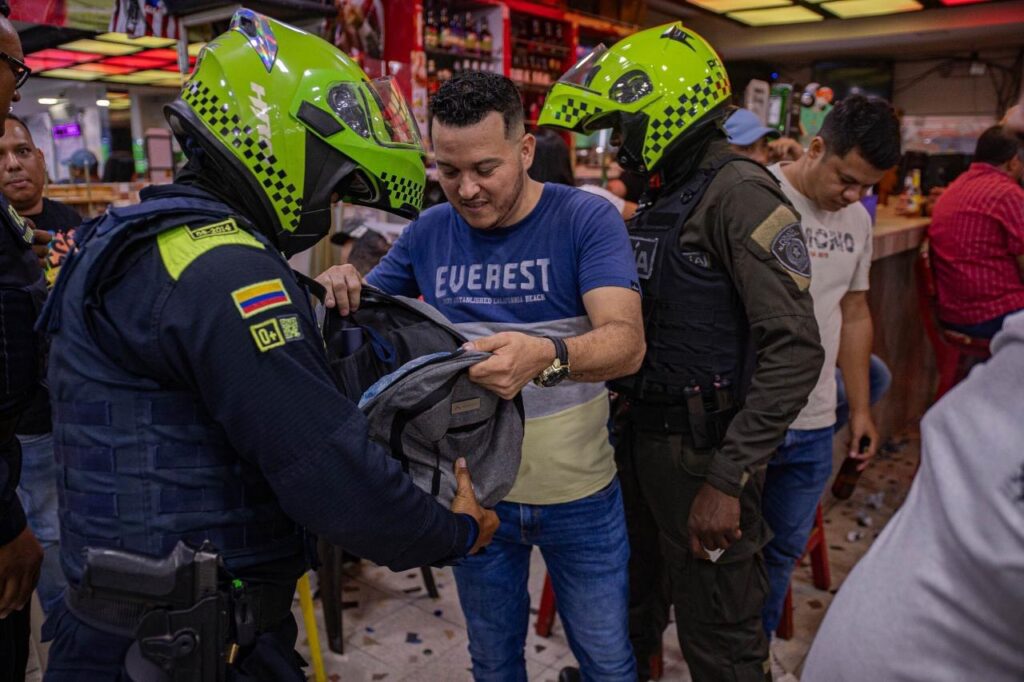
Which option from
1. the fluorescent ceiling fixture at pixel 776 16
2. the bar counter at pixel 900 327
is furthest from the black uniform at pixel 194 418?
the fluorescent ceiling fixture at pixel 776 16

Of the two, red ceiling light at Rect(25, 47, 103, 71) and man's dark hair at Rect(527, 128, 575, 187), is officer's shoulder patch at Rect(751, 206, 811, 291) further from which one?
red ceiling light at Rect(25, 47, 103, 71)

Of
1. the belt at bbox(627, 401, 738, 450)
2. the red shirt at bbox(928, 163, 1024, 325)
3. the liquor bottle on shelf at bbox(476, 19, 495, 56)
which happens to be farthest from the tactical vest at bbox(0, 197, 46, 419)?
the liquor bottle on shelf at bbox(476, 19, 495, 56)

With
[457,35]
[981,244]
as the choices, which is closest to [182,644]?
[981,244]

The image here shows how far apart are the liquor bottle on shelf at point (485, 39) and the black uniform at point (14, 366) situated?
4816mm

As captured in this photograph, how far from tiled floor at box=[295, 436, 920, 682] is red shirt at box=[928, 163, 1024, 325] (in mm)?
1159

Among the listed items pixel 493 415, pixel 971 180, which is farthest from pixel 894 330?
pixel 493 415

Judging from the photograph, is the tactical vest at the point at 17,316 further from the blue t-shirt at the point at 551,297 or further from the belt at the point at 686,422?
the belt at the point at 686,422

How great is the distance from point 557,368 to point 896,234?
3.02 m

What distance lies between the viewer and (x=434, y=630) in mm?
2879

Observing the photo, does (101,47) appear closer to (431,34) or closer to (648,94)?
(431,34)

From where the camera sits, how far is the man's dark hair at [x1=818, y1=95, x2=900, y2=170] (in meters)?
2.16

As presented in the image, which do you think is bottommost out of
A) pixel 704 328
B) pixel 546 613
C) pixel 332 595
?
pixel 546 613

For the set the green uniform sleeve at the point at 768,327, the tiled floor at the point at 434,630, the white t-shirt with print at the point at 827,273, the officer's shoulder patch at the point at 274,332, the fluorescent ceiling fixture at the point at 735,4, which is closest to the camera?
the officer's shoulder patch at the point at 274,332

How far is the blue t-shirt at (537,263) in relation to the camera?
1.66 meters
